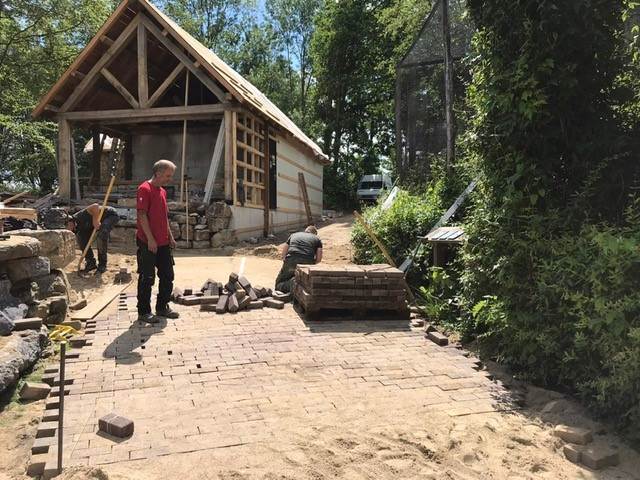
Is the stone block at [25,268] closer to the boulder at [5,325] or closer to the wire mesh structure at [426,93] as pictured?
the boulder at [5,325]

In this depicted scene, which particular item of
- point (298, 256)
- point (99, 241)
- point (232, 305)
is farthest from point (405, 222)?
point (99, 241)

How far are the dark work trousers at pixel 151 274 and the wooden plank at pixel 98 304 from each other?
884 millimetres

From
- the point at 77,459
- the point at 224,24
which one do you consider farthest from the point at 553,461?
the point at 224,24

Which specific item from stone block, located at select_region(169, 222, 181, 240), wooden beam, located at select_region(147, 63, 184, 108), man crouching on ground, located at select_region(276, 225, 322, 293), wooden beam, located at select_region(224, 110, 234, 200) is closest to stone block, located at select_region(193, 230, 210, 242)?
stone block, located at select_region(169, 222, 181, 240)

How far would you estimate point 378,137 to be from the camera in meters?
35.4

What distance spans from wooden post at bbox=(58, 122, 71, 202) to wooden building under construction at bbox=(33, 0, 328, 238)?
0.10 feet

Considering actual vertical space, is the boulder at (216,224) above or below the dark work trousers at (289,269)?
above

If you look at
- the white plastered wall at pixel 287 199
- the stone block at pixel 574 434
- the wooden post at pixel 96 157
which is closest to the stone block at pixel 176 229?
the white plastered wall at pixel 287 199

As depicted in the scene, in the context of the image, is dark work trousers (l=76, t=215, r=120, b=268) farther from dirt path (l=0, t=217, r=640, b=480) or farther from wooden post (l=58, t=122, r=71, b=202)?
wooden post (l=58, t=122, r=71, b=202)

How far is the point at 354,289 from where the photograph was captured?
651cm

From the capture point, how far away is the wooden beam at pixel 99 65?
14.5 m

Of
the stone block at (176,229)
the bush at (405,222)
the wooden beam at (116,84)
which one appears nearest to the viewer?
the bush at (405,222)

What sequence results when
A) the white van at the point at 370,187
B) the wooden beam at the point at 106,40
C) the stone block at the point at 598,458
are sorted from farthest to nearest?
the white van at the point at 370,187 < the wooden beam at the point at 106,40 < the stone block at the point at 598,458

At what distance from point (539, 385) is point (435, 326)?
2147 millimetres
